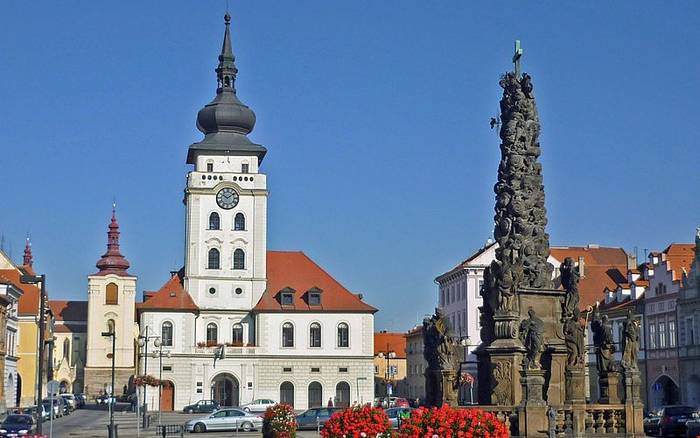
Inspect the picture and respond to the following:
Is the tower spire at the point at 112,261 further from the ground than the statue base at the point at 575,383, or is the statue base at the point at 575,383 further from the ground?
the tower spire at the point at 112,261

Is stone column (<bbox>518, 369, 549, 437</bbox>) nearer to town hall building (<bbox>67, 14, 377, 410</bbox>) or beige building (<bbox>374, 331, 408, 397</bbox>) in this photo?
town hall building (<bbox>67, 14, 377, 410</bbox>)

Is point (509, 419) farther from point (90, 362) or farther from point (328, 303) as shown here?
point (90, 362)

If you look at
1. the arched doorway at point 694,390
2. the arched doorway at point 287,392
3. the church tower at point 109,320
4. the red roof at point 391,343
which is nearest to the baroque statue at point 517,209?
the arched doorway at point 694,390

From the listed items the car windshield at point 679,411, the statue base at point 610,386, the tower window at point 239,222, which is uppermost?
the tower window at point 239,222

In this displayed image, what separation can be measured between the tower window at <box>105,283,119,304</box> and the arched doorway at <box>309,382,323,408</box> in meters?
31.9

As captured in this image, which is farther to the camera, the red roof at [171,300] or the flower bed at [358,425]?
the red roof at [171,300]

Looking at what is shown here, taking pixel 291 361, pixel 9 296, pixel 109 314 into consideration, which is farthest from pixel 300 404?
pixel 109 314

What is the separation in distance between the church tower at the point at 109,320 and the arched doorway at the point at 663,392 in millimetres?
53441

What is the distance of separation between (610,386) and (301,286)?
172 ft

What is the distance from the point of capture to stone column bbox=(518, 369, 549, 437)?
81.0 feet

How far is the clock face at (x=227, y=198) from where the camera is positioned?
7900cm

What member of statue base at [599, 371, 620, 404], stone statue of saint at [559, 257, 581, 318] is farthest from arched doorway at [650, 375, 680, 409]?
stone statue of saint at [559, 257, 581, 318]

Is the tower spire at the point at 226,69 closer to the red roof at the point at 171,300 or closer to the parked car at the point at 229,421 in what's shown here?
the red roof at the point at 171,300

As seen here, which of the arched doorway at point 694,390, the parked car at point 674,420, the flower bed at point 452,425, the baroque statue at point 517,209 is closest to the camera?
the flower bed at point 452,425
